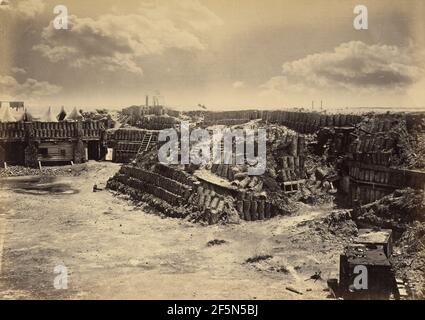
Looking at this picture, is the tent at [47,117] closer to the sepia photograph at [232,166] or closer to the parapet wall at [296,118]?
the sepia photograph at [232,166]

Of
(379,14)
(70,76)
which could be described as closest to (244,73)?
(379,14)

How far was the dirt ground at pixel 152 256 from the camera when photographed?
17719 mm

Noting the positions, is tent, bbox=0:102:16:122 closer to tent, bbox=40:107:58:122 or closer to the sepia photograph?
tent, bbox=40:107:58:122

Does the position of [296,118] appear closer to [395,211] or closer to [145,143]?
[145,143]

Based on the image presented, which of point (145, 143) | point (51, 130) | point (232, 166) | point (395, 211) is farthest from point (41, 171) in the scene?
point (395, 211)

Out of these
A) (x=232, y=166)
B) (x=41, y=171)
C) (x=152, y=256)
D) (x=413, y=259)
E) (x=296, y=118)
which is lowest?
(x=152, y=256)

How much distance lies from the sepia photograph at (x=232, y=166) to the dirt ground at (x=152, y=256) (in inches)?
4.1

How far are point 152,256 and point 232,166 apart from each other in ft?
28.9

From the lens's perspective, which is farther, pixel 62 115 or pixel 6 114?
pixel 62 115

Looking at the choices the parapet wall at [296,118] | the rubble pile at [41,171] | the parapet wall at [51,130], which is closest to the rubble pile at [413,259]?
the parapet wall at [296,118]

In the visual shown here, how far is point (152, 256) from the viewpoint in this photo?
2138 centimetres

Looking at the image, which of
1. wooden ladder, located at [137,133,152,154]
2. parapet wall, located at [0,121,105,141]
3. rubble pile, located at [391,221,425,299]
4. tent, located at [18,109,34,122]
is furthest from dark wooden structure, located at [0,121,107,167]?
rubble pile, located at [391,221,425,299]

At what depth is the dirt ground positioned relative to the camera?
17719mm
